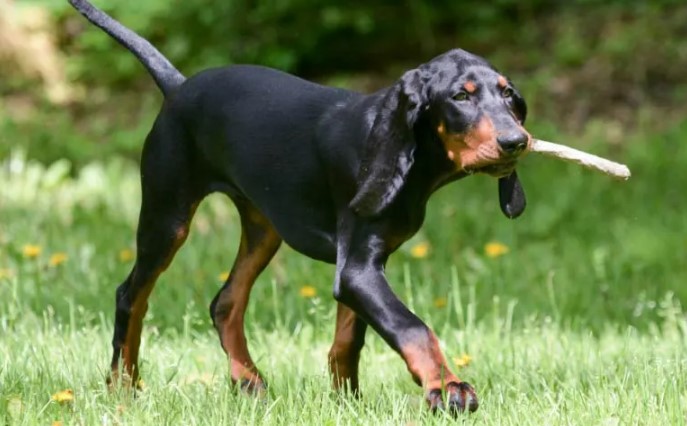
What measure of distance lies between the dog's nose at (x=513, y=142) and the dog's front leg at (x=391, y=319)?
0.58 metres

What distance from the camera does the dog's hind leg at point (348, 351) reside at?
4.74 m

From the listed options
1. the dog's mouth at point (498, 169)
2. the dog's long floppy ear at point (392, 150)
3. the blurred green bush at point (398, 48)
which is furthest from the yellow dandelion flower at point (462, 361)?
the blurred green bush at point (398, 48)

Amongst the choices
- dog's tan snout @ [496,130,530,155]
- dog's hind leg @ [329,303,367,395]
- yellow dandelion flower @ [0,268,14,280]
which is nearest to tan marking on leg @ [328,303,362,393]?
dog's hind leg @ [329,303,367,395]

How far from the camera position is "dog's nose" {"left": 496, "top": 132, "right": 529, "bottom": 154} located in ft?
12.6

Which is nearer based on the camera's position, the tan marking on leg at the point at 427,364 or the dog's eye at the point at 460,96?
the tan marking on leg at the point at 427,364

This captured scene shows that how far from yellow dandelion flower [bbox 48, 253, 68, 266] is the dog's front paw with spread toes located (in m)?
3.38

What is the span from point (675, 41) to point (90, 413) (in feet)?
25.5

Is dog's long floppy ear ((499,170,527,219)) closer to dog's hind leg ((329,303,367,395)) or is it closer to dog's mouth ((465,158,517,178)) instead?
dog's mouth ((465,158,517,178))

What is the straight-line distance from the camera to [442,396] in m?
3.84

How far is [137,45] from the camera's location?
526 cm

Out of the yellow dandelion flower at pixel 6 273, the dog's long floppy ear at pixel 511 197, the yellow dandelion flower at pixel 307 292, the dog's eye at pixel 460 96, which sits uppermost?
the dog's eye at pixel 460 96

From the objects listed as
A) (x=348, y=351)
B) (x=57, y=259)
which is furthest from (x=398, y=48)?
(x=348, y=351)

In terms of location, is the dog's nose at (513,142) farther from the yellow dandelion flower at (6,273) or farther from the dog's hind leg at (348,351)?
the yellow dandelion flower at (6,273)

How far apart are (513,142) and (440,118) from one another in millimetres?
343
